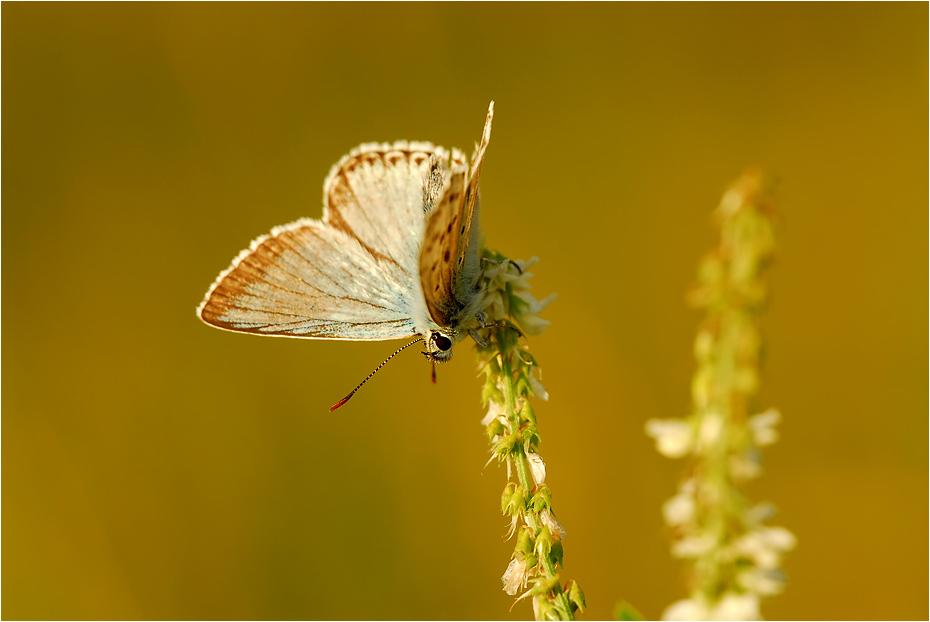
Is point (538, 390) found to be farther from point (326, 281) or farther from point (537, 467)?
point (326, 281)

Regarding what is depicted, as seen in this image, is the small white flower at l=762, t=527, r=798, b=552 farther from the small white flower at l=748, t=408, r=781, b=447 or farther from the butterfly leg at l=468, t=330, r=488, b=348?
the butterfly leg at l=468, t=330, r=488, b=348

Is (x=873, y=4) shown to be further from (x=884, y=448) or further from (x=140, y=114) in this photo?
(x=140, y=114)

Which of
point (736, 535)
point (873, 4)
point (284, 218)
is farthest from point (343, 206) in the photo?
point (873, 4)

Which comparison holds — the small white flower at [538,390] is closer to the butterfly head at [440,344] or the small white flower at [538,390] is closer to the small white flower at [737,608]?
the butterfly head at [440,344]

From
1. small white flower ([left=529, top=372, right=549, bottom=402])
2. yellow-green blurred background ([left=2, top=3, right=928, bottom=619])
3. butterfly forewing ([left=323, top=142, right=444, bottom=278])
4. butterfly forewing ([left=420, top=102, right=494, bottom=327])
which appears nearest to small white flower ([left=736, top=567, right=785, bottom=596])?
small white flower ([left=529, top=372, right=549, bottom=402])

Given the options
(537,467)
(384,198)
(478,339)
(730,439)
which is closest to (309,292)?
(384,198)

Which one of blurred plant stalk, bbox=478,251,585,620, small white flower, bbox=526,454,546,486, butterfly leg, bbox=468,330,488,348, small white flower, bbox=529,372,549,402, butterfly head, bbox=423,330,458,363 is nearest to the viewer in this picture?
blurred plant stalk, bbox=478,251,585,620
